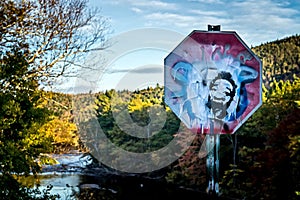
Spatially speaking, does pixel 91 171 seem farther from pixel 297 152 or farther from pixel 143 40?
pixel 143 40

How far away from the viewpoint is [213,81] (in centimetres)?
238

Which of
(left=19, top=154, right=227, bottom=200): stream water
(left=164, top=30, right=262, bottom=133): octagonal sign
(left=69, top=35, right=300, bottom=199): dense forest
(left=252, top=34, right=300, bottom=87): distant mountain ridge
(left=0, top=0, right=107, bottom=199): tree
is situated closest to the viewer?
(left=164, top=30, right=262, bottom=133): octagonal sign

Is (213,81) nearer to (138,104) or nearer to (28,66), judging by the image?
(28,66)

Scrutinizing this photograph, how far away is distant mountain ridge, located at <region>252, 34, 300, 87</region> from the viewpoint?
25.7m

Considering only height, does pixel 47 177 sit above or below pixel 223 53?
below

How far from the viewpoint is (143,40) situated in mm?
3334

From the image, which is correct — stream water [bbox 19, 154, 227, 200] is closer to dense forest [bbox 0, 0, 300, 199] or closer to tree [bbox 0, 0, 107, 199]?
dense forest [bbox 0, 0, 300, 199]

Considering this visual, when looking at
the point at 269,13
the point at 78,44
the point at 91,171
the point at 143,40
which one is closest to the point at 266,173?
the point at 78,44

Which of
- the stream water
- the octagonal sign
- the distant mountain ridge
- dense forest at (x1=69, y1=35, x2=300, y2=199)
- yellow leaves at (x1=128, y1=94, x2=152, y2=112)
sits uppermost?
the distant mountain ridge

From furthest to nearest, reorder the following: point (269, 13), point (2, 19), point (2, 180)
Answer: point (2, 19) < point (2, 180) < point (269, 13)

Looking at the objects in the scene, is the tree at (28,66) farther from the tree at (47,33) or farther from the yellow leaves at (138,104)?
the yellow leaves at (138,104)

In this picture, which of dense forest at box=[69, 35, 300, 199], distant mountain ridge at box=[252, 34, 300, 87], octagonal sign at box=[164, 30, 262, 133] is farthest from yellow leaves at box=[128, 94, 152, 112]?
octagonal sign at box=[164, 30, 262, 133]

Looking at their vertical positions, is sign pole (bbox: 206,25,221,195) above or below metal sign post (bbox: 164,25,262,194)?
below

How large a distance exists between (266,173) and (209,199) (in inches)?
327
